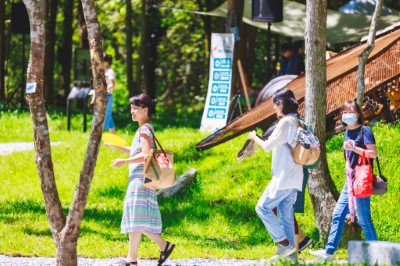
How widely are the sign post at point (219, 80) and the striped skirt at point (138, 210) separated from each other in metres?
9.42

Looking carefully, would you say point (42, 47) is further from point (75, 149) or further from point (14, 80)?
point (14, 80)

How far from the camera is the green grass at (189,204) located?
12484mm

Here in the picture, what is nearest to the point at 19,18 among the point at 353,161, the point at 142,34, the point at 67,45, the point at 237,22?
the point at 142,34

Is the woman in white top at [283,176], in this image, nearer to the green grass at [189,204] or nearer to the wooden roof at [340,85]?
the green grass at [189,204]

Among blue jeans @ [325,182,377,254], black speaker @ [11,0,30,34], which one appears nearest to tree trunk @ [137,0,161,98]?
black speaker @ [11,0,30,34]

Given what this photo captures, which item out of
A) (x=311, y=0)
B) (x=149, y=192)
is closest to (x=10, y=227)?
(x=149, y=192)

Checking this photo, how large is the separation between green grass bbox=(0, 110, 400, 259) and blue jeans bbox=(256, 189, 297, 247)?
1124mm

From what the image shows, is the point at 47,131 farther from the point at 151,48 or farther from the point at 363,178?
the point at 151,48

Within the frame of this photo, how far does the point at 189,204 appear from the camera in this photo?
585 inches

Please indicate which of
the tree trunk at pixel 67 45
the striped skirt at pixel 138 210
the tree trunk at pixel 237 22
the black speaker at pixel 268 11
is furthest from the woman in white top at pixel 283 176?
the tree trunk at pixel 67 45

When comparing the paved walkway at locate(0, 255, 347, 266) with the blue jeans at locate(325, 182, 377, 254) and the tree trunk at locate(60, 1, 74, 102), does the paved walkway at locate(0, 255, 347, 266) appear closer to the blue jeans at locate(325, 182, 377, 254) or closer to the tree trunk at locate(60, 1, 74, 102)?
the blue jeans at locate(325, 182, 377, 254)

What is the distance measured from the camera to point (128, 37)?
28.8 metres

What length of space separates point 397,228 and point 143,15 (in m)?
16.2

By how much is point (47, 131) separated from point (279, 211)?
2580 mm
